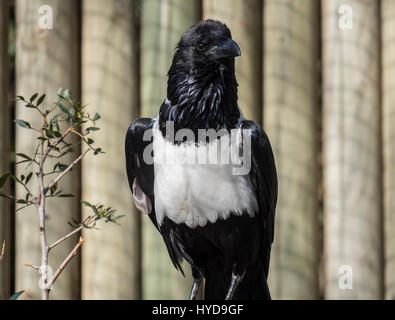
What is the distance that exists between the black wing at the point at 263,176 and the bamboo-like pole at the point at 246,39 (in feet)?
3.03

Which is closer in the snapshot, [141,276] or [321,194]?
[141,276]

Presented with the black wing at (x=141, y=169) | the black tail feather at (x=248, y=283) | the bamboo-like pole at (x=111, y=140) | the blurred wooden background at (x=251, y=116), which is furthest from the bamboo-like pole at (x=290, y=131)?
the black wing at (x=141, y=169)

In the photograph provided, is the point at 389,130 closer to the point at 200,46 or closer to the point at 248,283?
the point at 248,283

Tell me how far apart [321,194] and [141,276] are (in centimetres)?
92

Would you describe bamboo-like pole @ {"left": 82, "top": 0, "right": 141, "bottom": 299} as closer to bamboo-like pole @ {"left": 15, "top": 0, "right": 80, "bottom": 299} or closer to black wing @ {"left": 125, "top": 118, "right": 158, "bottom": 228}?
bamboo-like pole @ {"left": 15, "top": 0, "right": 80, "bottom": 299}

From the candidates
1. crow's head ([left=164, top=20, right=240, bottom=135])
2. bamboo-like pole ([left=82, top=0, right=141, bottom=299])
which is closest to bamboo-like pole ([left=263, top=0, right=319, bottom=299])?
bamboo-like pole ([left=82, top=0, right=141, bottom=299])

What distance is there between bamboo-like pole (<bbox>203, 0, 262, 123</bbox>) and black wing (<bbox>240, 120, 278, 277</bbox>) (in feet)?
3.03

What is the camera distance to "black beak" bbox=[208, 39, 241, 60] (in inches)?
77.1

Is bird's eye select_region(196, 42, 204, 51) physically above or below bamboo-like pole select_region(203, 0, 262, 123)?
below

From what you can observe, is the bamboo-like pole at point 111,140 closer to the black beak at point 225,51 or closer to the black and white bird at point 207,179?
the black and white bird at point 207,179

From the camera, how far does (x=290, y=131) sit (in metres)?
3.12

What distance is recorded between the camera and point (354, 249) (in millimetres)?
3139
